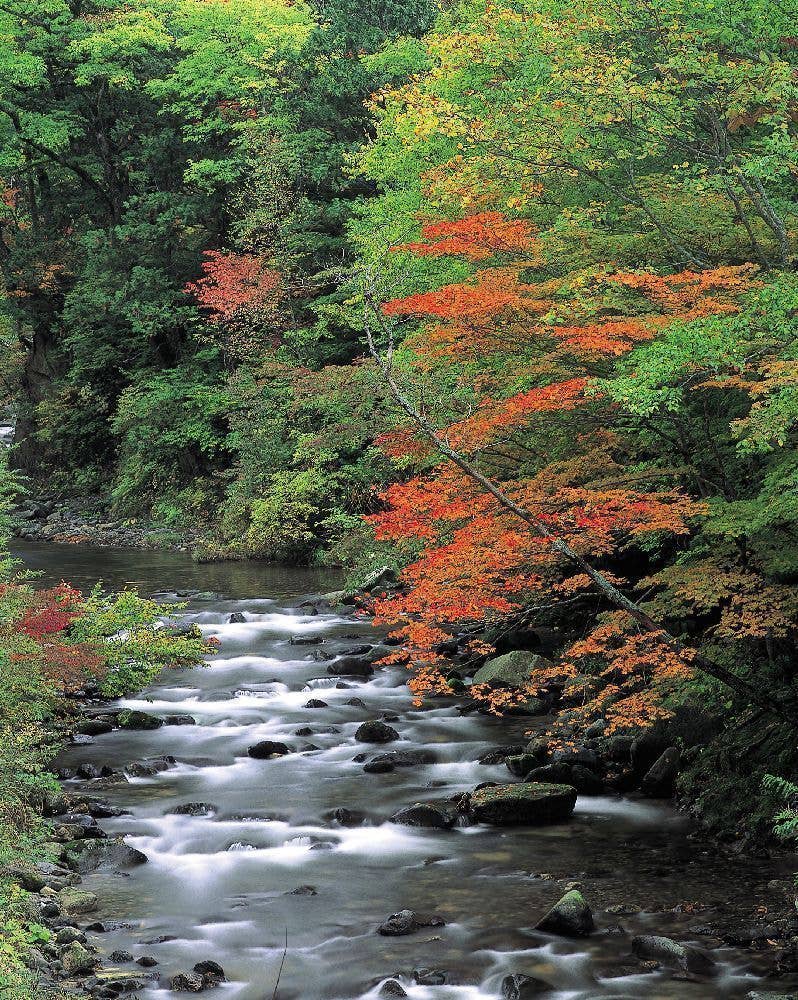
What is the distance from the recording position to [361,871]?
33.1 ft

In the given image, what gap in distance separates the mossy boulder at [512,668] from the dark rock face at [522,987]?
264 inches

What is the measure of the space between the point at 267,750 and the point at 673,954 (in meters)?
6.54

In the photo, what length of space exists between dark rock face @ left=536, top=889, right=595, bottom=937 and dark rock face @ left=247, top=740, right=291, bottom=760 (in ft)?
18.2

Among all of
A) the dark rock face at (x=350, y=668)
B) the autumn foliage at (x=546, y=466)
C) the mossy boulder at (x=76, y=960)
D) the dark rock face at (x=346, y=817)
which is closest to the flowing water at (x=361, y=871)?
the dark rock face at (x=346, y=817)

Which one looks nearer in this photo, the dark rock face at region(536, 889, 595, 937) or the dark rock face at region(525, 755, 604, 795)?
the dark rock face at region(536, 889, 595, 937)

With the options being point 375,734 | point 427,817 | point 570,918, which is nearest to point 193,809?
point 427,817

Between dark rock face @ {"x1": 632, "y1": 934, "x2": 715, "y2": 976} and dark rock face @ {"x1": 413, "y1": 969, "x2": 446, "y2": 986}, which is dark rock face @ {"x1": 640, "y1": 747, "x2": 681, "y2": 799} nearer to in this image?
dark rock face @ {"x1": 632, "y1": 934, "x2": 715, "y2": 976}

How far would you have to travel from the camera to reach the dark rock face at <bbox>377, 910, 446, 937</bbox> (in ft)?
Result: 28.3

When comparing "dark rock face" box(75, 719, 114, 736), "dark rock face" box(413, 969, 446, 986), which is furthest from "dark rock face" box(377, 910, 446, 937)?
"dark rock face" box(75, 719, 114, 736)

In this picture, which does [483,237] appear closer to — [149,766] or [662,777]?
[662,777]

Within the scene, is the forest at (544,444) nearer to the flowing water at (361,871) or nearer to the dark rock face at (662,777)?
the dark rock face at (662,777)

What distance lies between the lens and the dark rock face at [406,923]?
340 inches

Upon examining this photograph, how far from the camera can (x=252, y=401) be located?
30.5 meters

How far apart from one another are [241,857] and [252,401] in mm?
21096
